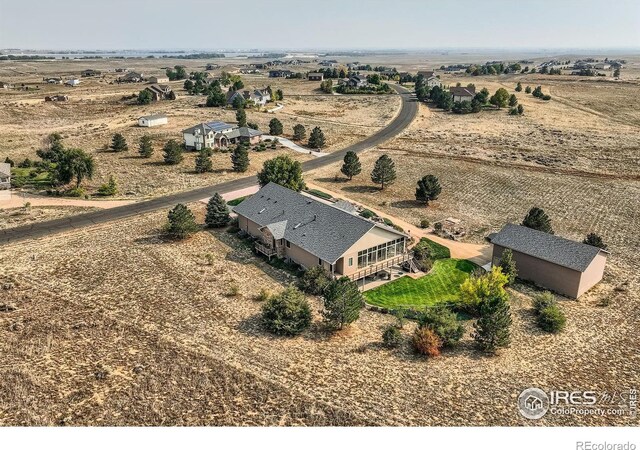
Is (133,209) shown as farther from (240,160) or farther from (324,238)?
(324,238)

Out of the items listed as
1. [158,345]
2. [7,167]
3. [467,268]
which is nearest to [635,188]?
[467,268]

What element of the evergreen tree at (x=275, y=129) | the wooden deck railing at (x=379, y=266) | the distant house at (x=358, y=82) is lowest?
the wooden deck railing at (x=379, y=266)

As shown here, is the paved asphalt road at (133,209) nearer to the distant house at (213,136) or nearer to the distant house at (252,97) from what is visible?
the distant house at (213,136)

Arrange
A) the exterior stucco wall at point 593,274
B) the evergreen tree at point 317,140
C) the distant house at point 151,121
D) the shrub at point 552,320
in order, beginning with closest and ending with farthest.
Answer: the shrub at point 552,320, the exterior stucco wall at point 593,274, the evergreen tree at point 317,140, the distant house at point 151,121

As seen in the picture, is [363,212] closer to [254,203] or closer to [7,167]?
[254,203]

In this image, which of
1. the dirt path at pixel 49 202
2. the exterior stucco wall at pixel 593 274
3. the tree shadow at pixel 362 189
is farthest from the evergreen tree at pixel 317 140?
the exterior stucco wall at pixel 593 274

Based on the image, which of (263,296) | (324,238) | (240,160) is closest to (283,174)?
(324,238)
